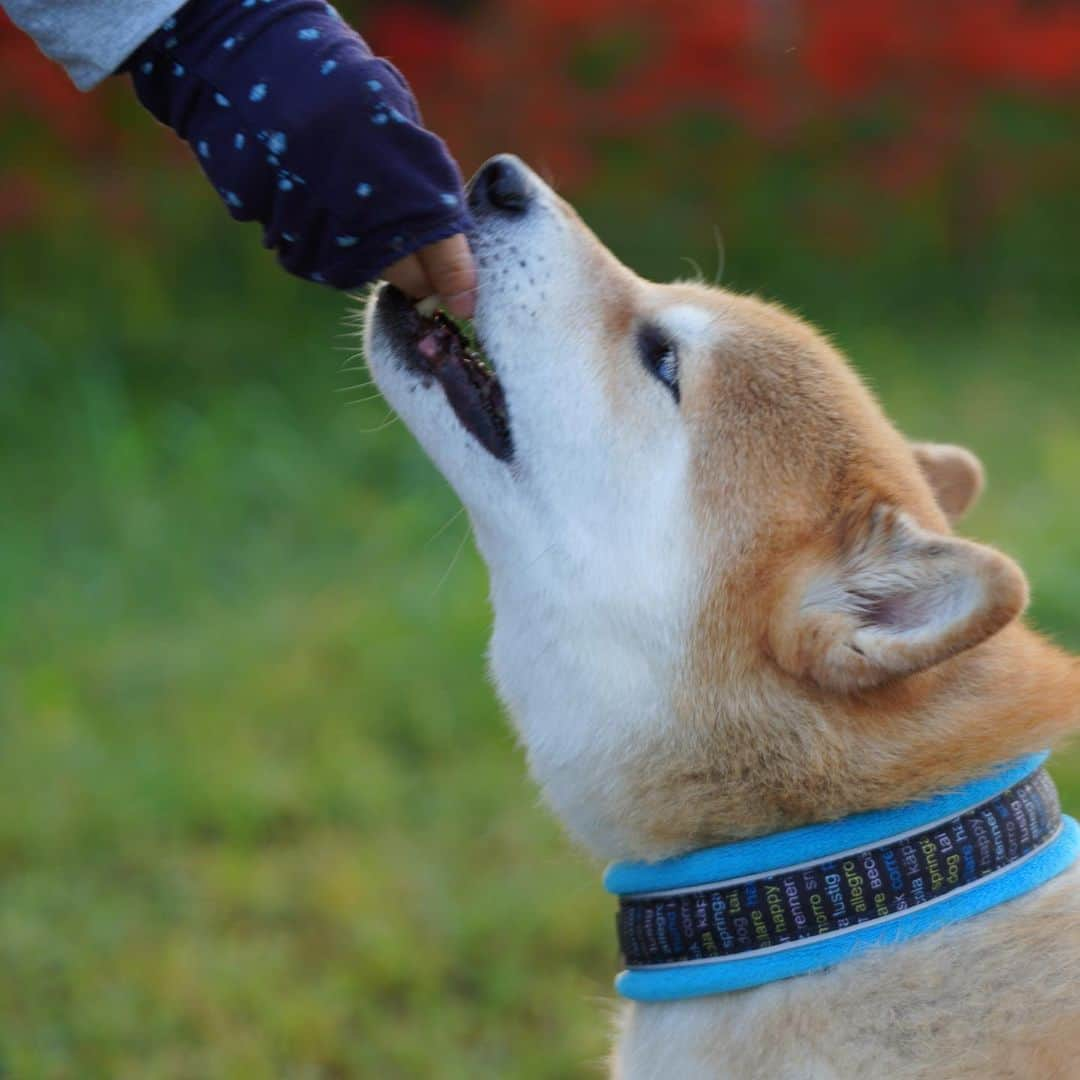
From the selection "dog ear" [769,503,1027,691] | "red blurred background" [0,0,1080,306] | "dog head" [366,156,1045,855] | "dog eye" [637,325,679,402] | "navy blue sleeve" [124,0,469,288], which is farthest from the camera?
"red blurred background" [0,0,1080,306]

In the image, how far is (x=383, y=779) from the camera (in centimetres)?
488

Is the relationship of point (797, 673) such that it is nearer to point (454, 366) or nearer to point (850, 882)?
point (850, 882)

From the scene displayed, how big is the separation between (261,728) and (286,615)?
3.13 feet

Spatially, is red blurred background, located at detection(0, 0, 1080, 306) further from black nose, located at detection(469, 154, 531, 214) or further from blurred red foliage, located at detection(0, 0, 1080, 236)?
black nose, located at detection(469, 154, 531, 214)

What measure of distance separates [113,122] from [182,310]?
1247mm

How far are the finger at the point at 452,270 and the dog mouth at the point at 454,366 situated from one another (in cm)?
11

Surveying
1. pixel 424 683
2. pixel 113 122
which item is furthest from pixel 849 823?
pixel 113 122

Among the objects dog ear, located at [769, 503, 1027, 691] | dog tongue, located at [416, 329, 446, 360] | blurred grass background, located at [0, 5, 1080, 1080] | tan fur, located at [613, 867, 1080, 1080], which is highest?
dog tongue, located at [416, 329, 446, 360]

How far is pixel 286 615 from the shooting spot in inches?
240

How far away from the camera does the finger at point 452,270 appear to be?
2459 mm

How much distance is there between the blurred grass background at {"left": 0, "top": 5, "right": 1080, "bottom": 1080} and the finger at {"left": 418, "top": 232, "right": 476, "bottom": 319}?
63cm

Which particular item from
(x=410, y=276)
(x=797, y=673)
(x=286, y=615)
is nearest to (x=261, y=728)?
(x=286, y=615)

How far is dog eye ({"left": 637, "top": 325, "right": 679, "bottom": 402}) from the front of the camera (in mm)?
2764

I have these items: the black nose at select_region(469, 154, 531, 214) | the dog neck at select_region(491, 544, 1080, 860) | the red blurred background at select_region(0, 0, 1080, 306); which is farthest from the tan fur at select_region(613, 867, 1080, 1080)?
the red blurred background at select_region(0, 0, 1080, 306)
